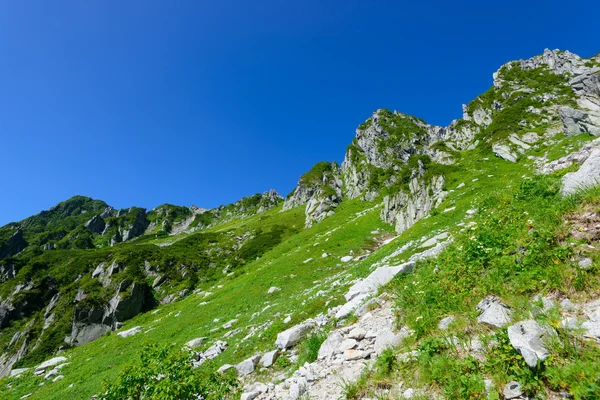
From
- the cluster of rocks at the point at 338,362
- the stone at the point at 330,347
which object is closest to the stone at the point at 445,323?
the cluster of rocks at the point at 338,362

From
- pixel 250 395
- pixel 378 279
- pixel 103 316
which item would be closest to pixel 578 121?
pixel 378 279

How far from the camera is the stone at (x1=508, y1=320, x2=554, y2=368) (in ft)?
15.6

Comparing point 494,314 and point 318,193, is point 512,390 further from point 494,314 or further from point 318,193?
point 318,193

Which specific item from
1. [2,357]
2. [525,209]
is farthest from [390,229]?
[2,357]

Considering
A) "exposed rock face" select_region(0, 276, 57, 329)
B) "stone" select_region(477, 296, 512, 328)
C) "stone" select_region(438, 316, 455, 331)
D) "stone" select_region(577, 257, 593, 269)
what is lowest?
"stone" select_region(438, 316, 455, 331)

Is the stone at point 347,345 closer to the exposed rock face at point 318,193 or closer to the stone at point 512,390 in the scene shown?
the stone at point 512,390

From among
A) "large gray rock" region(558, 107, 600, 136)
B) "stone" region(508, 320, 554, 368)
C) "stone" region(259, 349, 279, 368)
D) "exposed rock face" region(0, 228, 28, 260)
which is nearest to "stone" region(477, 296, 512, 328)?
"stone" region(508, 320, 554, 368)

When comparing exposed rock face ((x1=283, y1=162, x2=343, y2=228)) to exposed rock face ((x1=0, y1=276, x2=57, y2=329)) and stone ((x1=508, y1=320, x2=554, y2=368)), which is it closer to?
exposed rock face ((x1=0, y1=276, x2=57, y2=329))

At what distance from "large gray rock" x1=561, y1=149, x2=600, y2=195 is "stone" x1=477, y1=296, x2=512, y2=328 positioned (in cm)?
637

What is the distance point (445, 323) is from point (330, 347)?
371cm

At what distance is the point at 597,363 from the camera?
13.9ft

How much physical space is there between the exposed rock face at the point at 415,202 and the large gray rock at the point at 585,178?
29.3 metres

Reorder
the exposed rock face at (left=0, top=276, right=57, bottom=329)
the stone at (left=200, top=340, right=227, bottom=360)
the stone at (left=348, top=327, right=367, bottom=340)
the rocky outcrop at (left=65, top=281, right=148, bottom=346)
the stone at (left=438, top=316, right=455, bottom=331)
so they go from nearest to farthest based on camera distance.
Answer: the stone at (left=438, top=316, right=455, bottom=331) < the stone at (left=348, top=327, right=367, bottom=340) < the stone at (left=200, top=340, right=227, bottom=360) < the rocky outcrop at (left=65, top=281, right=148, bottom=346) < the exposed rock face at (left=0, top=276, right=57, bottom=329)

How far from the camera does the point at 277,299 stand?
27719mm
